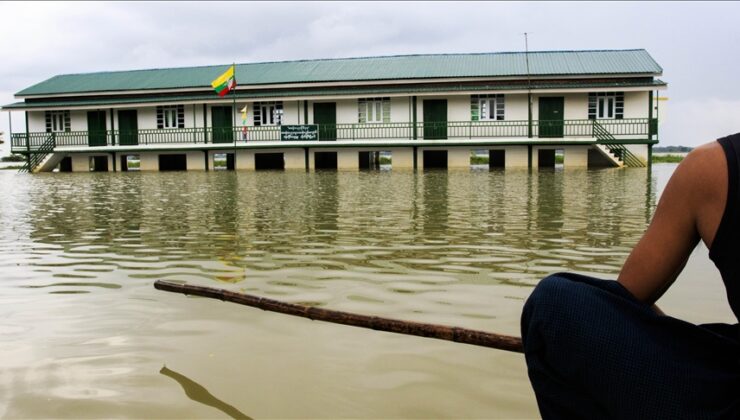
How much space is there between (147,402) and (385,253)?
3823mm

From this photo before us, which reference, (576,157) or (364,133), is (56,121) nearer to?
(364,133)

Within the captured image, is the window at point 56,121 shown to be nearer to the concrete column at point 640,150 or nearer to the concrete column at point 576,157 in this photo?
the concrete column at point 576,157

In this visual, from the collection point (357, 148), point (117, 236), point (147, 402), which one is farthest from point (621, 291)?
point (357, 148)

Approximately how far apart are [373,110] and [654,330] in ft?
100

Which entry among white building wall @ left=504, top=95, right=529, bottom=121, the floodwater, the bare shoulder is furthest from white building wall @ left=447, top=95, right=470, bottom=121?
the bare shoulder

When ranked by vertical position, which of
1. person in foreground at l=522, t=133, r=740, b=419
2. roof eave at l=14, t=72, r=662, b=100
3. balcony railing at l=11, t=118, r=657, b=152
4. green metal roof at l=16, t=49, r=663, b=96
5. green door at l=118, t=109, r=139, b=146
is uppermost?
green metal roof at l=16, t=49, r=663, b=96

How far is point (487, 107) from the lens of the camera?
3047 cm

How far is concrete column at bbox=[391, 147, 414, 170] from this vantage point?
102ft

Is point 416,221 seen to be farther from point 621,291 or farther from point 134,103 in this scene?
point 134,103

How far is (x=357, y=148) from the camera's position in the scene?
103 feet

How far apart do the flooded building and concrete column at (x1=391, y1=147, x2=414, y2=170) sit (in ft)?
0.23

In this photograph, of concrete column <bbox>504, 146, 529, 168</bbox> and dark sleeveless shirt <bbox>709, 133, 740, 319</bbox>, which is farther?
concrete column <bbox>504, 146, 529, 168</bbox>

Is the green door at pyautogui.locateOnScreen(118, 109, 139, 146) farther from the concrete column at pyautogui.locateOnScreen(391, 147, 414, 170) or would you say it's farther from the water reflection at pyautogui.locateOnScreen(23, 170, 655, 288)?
the water reflection at pyautogui.locateOnScreen(23, 170, 655, 288)

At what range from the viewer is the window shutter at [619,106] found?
29.2m
